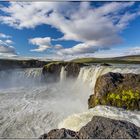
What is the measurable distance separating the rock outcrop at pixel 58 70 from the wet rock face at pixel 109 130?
866 inches

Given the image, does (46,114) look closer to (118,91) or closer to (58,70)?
(118,91)

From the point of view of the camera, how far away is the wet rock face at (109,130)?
16.6 feet

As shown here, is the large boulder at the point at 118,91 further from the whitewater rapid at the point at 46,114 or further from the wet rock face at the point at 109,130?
the wet rock face at the point at 109,130

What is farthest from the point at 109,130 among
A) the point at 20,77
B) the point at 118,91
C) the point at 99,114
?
the point at 20,77

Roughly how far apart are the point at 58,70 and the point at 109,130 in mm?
25205

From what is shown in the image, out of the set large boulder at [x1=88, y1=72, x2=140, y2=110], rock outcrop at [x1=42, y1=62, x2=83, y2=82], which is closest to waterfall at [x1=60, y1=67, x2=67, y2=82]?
rock outcrop at [x1=42, y1=62, x2=83, y2=82]

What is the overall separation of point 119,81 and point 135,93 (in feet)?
4.31

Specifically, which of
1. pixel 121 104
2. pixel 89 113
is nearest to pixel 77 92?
pixel 121 104

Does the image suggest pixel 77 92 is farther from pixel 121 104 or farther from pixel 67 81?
pixel 121 104

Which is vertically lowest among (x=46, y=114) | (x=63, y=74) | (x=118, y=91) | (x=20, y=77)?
(x=20, y=77)

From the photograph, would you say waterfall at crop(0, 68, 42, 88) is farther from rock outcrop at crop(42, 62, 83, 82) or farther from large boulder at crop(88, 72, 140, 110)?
large boulder at crop(88, 72, 140, 110)

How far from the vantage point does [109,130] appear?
17.4ft

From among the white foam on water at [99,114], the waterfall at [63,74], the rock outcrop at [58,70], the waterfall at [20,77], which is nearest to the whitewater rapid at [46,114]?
the white foam on water at [99,114]

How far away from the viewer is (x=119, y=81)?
1195cm
